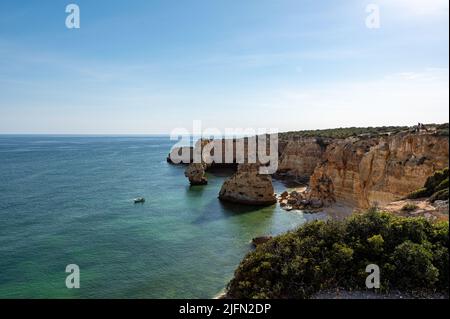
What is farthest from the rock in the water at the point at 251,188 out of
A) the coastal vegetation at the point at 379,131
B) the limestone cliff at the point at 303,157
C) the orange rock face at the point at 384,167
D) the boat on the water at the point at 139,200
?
the limestone cliff at the point at 303,157

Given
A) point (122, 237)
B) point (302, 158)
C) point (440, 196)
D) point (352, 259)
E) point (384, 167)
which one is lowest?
point (122, 237)

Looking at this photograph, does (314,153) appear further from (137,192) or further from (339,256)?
(339,256)

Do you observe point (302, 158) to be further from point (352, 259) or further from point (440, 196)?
point (352, 259)

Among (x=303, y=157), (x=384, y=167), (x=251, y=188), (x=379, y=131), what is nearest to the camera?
(x=384, y=167)

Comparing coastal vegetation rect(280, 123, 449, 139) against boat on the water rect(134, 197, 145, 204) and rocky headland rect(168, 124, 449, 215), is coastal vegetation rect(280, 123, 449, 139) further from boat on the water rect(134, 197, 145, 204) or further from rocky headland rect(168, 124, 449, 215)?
boat on the water rect(134, 197, 145, 204)

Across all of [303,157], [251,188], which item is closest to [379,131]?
[303,157]

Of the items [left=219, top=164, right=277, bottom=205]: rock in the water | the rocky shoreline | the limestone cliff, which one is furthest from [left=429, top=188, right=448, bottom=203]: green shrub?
the limestone cliff

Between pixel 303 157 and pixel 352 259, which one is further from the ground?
pixel 303 157
